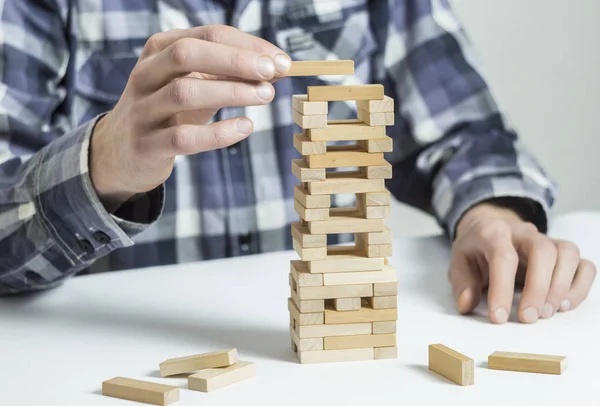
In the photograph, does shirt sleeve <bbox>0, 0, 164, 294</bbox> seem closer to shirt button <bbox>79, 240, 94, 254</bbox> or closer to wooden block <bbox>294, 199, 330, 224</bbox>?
shirt button <bbox>79, 240, 94, 254</bbox>

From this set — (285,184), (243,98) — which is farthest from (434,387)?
(285,184)

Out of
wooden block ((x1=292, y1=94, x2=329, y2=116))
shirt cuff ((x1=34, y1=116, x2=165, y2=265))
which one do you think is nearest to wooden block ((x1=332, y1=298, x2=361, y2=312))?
wooden block ((x1=292, y1=94, x2=329, y2=116))

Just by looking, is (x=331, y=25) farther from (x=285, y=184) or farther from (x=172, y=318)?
(x=172, y=318)

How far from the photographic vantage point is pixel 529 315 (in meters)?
1.06

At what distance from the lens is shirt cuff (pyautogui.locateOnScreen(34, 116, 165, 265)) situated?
3.62 ft

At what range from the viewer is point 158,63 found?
931 mm

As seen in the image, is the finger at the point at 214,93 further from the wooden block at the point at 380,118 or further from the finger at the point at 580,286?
the finger at the point at 580,286

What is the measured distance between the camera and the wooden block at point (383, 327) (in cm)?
94

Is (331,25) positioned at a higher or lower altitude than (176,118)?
higher

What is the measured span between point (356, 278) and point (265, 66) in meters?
0.26

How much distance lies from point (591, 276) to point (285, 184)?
65cm

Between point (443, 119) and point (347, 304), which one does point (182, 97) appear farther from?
point (443, 119)

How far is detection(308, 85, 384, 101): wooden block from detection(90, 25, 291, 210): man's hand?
46 mm


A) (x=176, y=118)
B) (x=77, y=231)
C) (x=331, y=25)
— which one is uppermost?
(x=331, y=25)
